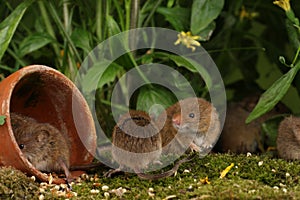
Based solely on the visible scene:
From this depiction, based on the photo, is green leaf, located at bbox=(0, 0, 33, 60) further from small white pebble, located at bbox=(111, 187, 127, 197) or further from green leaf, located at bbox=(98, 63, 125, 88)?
small white pebble, located at bbox=(111, 187, 127, 197)

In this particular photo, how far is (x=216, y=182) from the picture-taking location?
282cm

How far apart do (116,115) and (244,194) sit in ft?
4.10

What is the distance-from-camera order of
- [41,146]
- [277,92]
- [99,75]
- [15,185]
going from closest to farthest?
1. [15,185]
2. [41,146]
3. [277,92]
4. [99,75]

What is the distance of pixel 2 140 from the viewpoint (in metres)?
2.89

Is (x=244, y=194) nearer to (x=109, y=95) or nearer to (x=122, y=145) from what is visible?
(x=122, y=145)

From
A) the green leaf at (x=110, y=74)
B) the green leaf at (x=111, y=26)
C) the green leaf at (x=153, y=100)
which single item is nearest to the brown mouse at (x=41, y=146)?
the green leaf at (x=110, y=74)

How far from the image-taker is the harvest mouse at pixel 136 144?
9.77ft

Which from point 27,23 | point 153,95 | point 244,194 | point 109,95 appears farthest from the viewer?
point 27,23

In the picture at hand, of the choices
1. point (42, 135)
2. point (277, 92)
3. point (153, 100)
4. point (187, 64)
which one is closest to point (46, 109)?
point (42, 135)

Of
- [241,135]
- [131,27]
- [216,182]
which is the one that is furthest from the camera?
[241,135]

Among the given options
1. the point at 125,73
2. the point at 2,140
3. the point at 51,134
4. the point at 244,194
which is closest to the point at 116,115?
the point at 125,73

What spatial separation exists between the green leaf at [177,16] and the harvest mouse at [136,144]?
0.83 m

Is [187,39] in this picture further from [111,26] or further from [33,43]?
[33,43]

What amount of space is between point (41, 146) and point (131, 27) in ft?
2.99
